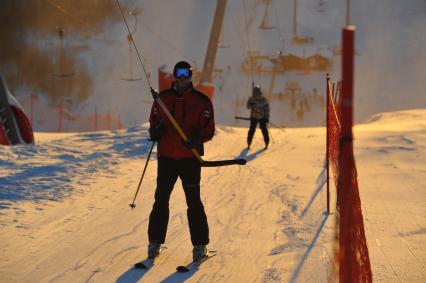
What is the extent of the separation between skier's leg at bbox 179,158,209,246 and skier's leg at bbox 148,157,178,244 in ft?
0.29

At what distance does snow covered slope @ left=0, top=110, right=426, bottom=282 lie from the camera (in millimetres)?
6109

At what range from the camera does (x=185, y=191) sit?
20.0 feet

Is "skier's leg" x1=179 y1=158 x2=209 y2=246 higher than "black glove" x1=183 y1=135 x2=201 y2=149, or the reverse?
"black glove" x1=183 y1=135 x2=201 y2=149

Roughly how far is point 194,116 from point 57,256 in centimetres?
181

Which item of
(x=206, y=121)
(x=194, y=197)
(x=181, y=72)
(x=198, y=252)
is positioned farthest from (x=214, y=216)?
(x=181, y=72)

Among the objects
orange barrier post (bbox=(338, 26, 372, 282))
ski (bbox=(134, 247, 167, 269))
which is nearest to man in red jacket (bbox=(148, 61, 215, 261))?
ski (bbox=(134, 247, 167, 269))

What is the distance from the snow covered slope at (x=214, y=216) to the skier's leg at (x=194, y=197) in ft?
0.92

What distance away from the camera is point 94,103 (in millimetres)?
40562

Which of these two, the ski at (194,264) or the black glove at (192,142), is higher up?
the black glove at (192,142)

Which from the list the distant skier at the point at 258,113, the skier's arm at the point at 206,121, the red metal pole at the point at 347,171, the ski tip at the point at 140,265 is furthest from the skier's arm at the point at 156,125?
the distant skier at the point at 258,113

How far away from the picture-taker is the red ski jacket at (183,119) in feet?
19.5

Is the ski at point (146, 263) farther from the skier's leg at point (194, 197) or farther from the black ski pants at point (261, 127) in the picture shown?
the black ski pants at point (261, 127)

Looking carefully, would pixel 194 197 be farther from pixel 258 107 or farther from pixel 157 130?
pixel 258 107

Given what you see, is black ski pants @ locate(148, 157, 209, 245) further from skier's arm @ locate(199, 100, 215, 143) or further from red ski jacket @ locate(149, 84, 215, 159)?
skier's arm @ locate(199, 100, 215, 143)
